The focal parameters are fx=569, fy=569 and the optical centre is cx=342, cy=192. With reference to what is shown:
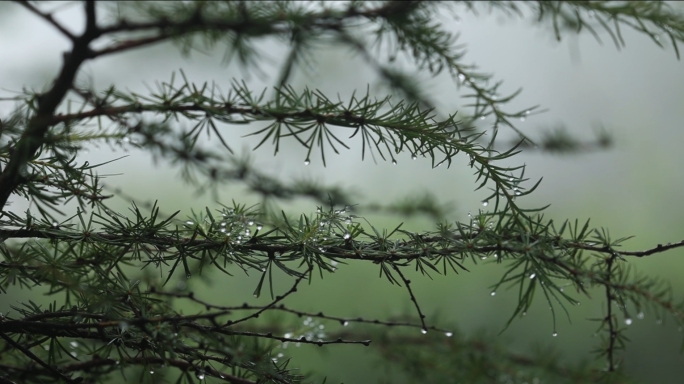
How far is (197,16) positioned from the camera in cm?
Answer: 34

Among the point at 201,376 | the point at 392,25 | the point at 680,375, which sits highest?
the point at 392,25

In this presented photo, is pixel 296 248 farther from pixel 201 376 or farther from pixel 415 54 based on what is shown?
pixel 415 54

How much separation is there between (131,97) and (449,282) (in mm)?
994

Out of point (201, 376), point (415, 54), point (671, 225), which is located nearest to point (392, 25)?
point (415, 54)

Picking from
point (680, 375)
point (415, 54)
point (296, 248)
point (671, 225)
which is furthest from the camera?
point (671, 225)

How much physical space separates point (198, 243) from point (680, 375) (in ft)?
3.35

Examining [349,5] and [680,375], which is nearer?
[349,5]

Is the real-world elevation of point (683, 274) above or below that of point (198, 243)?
above

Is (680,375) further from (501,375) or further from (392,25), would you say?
(392,25)

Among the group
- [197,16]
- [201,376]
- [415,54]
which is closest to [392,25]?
[415,54]

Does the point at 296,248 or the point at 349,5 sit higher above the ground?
the point at 349,5

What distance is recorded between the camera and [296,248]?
249 mm

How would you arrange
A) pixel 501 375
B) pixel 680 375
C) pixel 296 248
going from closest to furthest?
pixel 296 248, pixel 501 375, pixel 680 375

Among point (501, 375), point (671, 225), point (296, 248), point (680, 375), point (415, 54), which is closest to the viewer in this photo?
point (296, 248)
